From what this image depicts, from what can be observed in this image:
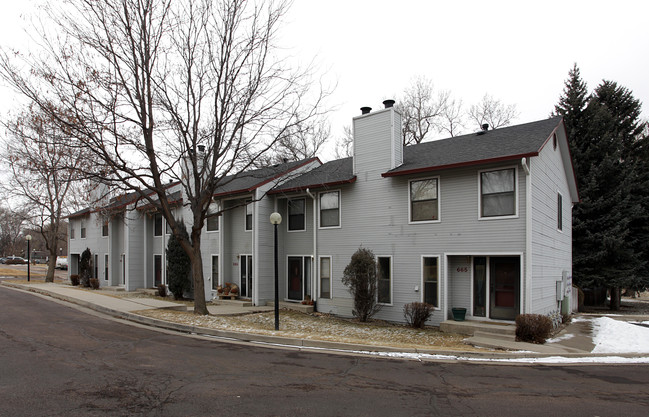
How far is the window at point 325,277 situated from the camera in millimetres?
17203

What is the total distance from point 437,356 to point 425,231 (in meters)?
5.97

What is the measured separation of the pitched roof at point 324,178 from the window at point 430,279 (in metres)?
4.37

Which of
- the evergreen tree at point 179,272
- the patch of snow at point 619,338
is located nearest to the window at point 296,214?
the evergreen tree at point 179,272

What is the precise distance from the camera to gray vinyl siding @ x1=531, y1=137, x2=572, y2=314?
1261 centimetres

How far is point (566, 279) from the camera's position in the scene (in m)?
16.9

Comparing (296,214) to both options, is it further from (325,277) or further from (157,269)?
(157,269)

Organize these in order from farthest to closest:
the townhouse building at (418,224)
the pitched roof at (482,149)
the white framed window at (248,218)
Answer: the white framed window at (248,218), the townhouse building at (418,224), the pitched roof at (482,149)

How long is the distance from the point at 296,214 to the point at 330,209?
212 cm

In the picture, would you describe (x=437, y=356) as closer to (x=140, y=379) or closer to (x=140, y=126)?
(x=140, y=379)

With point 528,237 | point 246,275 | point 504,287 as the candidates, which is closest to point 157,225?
point 246,275

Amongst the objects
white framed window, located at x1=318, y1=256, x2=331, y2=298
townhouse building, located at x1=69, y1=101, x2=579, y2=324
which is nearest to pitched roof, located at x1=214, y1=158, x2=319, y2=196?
townhouse building, located at x1=69, y1=101, x2=579, y2=324

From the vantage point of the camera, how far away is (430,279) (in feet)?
46.6

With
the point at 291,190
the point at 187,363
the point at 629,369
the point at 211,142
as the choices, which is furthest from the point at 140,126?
the point at 629,369

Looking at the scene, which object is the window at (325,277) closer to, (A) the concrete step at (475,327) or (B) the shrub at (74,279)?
(A) the concrete step at (475,327)
